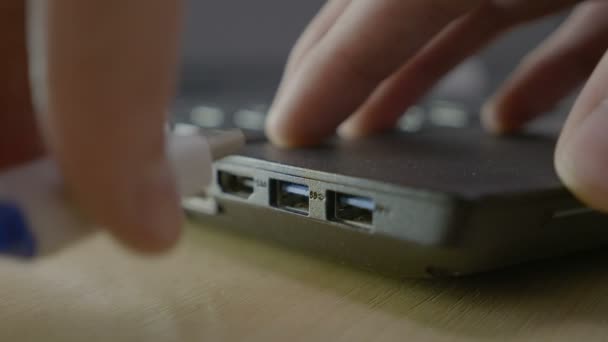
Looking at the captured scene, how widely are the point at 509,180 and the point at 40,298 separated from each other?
313mm

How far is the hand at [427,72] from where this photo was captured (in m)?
0.42

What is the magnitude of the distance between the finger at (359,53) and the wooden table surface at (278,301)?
0.63 ft

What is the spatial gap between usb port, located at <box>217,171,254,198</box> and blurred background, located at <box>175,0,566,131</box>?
3.50 ft

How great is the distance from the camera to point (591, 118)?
16.5 inches

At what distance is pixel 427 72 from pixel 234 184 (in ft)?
1.39

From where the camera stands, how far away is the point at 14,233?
28cm

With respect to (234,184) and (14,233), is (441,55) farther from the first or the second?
(14,233)

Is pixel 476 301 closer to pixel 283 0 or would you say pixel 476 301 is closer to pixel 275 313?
pixel 275 313

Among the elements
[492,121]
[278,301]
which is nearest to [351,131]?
[492,121]

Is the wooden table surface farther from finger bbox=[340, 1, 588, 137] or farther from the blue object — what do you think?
finger bbox=[340, 1, 588, 137]

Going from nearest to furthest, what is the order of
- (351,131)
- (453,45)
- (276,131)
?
(276,131) < (351,131) < (453,45)

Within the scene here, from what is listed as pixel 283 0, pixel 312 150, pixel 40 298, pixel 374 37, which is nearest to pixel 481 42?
pixel 374 37

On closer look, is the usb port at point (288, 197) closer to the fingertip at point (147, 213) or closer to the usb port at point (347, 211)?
the usb port at point (347, 211)

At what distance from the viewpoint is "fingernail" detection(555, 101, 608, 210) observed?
39 centimetres
